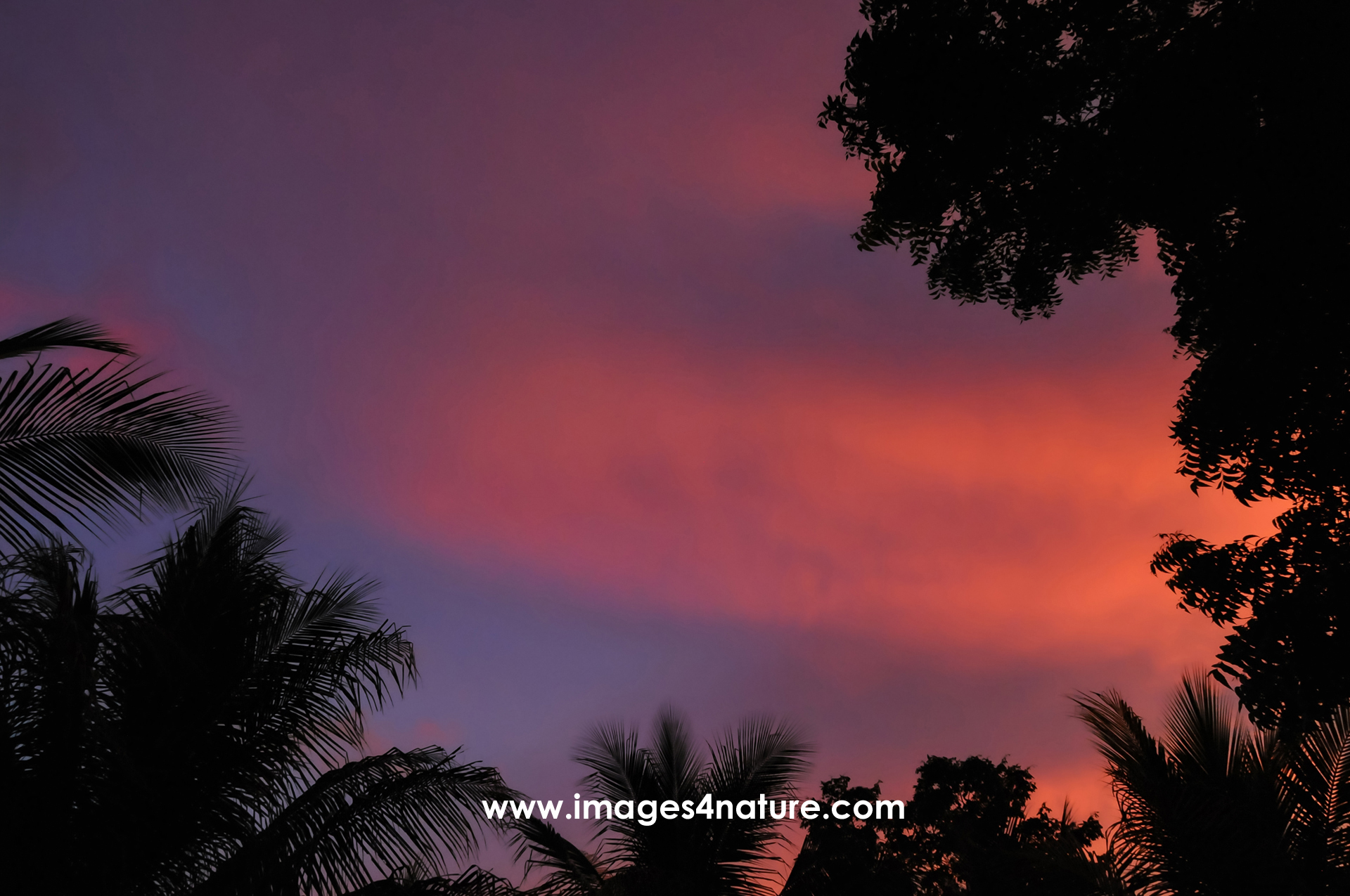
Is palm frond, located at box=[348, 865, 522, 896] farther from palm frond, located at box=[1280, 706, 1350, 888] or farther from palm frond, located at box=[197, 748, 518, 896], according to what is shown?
palm frond, located at box=[1280, 706, 1350, 888]

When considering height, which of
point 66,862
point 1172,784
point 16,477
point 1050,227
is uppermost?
Answer: point 1050,227

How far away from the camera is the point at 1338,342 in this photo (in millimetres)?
6004

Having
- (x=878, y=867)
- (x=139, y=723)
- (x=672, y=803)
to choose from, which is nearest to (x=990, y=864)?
(x=672, y=803)

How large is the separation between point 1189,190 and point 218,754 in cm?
883

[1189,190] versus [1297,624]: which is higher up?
[1189,190]

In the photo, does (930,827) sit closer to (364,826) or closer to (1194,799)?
(1194,799)

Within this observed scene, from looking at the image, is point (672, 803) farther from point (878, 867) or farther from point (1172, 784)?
point (1172, 784)

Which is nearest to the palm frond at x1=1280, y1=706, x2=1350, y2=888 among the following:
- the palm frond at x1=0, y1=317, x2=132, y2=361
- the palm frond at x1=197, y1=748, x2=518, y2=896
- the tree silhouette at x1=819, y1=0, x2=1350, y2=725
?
the tree silhouette at x1=819, y1=0, x2=1350, y2=725

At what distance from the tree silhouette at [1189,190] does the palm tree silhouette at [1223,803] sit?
56.8 inches

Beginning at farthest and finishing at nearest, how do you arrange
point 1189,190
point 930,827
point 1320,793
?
point 930,827 < point 1320,793 < point 1189,190

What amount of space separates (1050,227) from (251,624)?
26.3 feet

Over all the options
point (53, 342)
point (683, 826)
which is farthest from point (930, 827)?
point (53, 342)

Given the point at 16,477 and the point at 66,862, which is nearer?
the point at 16,477

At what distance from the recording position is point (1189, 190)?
6.71 meters
